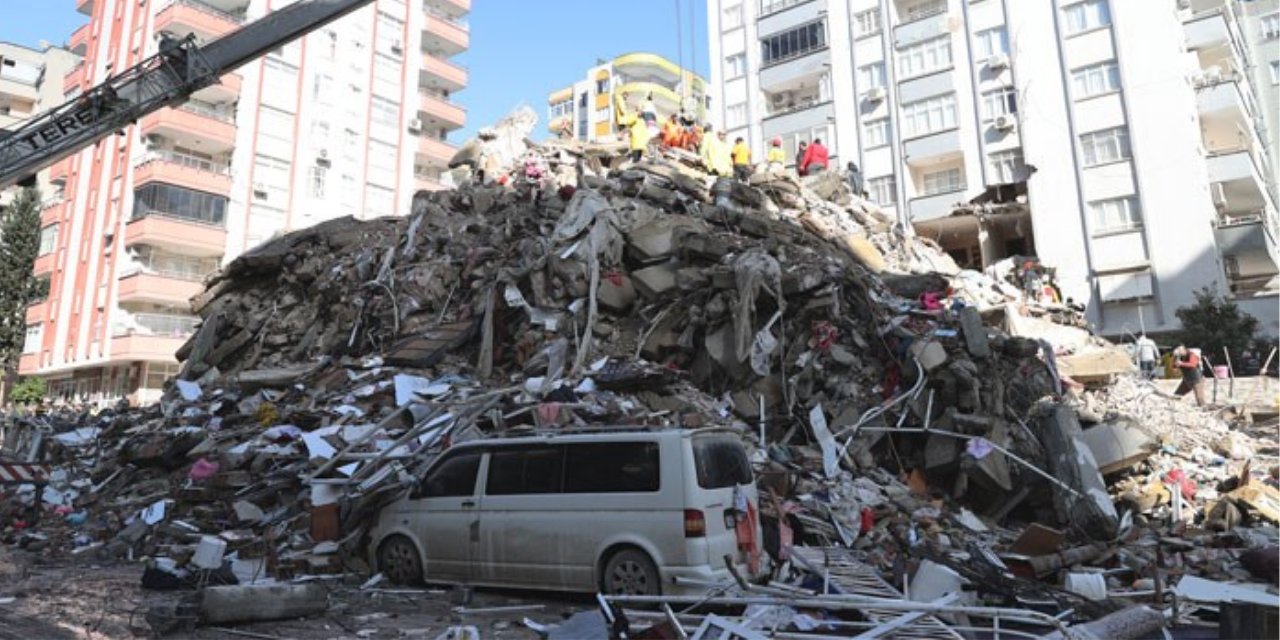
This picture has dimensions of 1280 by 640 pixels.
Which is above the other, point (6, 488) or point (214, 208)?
point (214, 208)

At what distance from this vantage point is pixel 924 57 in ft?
113

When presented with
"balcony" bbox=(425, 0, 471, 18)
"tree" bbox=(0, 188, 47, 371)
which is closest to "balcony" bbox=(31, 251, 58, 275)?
"tree" bbox=(0, 188, 47, 371)

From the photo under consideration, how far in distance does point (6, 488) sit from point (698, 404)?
1016 cm

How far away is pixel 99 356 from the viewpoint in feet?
113

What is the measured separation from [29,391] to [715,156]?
37569mm

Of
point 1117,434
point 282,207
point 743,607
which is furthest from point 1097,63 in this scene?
point 282,207

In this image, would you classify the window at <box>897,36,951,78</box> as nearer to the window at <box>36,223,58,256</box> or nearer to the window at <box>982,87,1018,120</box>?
the window at <box>982,87,1018,120</box>

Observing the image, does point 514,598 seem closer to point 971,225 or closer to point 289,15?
point 289,15

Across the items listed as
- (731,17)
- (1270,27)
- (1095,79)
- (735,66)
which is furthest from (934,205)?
(1270,27)

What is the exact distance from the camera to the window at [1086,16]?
30.3 metres

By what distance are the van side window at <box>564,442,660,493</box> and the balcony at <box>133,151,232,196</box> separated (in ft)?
113

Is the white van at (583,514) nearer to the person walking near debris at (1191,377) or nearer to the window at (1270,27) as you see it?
the person walking near debris at (1191,377)

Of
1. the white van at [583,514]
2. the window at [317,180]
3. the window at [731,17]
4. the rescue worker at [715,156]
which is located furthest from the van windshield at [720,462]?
the window at [731,17]

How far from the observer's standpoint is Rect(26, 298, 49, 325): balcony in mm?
39594
